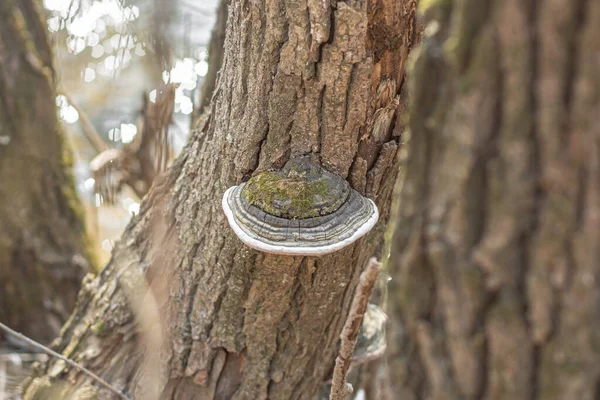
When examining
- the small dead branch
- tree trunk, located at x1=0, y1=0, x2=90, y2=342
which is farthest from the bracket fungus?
tree trunk, located at x1=0, y1=0, x2=90, y2=342

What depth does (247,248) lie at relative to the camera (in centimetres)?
198

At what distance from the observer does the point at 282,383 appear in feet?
7.63

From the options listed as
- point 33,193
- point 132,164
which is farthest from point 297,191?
point 33,193

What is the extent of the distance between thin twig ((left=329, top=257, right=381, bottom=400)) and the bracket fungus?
19 centimetres

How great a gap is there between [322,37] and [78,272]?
9.99ft

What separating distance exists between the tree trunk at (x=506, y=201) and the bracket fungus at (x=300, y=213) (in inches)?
24.1

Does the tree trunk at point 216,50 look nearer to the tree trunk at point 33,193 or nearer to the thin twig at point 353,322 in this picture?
the tree trunk at point 33,193

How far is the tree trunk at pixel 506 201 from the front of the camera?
864 millimetres

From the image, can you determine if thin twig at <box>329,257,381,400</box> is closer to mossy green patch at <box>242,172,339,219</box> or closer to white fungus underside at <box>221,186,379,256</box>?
white fungus underside at <box>221,186,379,256</box>

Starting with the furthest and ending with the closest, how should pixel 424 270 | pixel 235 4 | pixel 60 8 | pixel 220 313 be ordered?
pixel 60 8, pixel 220 313, pixel 235 4, pixel 424 270

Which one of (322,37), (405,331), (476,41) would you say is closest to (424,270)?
(405,331)

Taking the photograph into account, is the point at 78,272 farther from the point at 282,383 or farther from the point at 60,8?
the point at 282,383

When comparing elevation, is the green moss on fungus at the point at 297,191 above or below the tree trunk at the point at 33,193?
above

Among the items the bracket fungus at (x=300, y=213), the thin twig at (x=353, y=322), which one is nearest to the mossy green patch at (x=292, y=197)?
the bracket fungus at (x=300, y=213)
